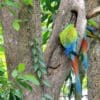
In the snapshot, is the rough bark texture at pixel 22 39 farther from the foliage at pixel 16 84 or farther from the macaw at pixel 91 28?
the macaw at pixel 91 28

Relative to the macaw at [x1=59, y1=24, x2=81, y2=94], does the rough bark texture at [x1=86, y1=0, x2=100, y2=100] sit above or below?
below

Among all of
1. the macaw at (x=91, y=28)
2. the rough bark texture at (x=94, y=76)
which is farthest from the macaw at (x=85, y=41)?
the rough bark texture at (x=94, y=76)

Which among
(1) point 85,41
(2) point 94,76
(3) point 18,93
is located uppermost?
(1) point 85,41

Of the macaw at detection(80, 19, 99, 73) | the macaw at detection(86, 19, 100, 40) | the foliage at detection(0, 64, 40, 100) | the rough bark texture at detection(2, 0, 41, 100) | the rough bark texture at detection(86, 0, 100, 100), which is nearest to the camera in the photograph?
the foliage at detection(0, 64, 40, 100)

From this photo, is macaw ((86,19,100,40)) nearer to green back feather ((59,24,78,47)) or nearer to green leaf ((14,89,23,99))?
green back feather ((59,24,78,47))

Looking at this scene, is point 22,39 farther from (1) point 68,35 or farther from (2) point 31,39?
(1) point 68,35

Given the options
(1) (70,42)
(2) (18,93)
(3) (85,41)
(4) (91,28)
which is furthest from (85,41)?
(2) (18,93)

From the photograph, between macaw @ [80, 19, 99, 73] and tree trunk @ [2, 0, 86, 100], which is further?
macaw @ [80, 19, 99, 73]

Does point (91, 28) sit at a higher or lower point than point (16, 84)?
higher

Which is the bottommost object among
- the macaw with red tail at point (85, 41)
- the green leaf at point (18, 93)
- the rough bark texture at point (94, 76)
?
the rough bark texture at point (94, 76)

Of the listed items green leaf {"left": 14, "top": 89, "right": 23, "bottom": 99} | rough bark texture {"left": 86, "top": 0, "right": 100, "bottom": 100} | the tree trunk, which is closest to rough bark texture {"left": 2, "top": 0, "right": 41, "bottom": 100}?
the tree trunk

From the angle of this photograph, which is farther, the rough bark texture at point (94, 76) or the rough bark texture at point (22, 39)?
the rough bark texture at point (94, 76)

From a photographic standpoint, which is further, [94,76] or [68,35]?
[94,76]

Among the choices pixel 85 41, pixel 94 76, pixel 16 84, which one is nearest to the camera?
pixel 16 84
